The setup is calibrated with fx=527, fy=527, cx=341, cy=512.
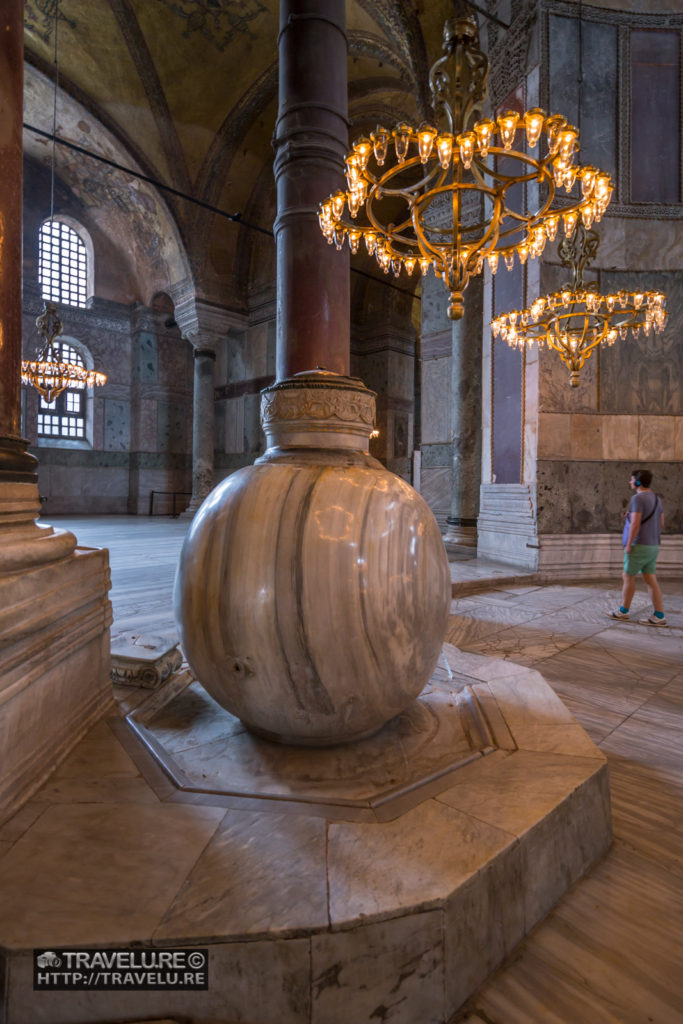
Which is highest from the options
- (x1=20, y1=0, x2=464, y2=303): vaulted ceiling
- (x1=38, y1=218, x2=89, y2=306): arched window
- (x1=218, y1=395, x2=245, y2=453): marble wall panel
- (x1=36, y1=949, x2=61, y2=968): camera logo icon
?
(x1=20, y1=0, x2=464, y2=303): vaulted ceiling

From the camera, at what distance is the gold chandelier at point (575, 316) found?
6.30 m

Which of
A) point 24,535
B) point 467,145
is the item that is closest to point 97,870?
point 24,535

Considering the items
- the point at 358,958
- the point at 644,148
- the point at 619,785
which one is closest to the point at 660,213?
the point at 644,148

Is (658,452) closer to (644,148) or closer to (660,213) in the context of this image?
(660,213)

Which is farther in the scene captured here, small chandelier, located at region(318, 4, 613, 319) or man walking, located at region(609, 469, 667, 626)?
man walking, located at region(609, 469, 667, 626)

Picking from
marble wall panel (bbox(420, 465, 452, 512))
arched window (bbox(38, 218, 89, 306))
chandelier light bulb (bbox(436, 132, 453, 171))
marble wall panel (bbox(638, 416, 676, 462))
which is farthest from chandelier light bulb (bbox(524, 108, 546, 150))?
arched window (bbox(38, 218, 89, 306))

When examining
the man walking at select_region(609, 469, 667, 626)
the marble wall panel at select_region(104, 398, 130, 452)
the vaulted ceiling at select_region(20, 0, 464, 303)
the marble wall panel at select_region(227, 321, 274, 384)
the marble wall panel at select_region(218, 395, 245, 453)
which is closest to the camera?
the man walking at select_region(609, 469, 667, 626)

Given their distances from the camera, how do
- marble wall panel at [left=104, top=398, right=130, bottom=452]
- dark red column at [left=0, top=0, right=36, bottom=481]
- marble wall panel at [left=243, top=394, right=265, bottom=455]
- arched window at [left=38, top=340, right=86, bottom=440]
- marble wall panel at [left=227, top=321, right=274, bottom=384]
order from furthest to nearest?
marble wall panel at [left=104, top=398, right=130, bottom=452] → arched window at [left=38, top=340, right=86, bottom=440] → marble wall panel at [left=243, top=394, right=265, bottom=455] → marble wall panel at [left=227, top=321, right=274, bottom=384] → dark red column at [left=0, top=0, right=36, bottom=481]

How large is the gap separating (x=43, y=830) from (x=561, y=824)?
1.33m

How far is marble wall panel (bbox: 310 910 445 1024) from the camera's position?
99cm

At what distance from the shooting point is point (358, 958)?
1011 mm

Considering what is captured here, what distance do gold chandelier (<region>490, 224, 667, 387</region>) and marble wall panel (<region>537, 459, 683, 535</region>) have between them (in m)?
1.23

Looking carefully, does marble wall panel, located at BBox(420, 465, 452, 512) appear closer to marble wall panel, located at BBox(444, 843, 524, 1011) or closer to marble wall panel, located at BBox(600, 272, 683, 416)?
marble wall panel, located at BBox(600, 272, 683, 416)

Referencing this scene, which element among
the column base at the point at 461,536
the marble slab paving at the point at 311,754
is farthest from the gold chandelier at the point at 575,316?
the marble slab paving at the point at 311,754
